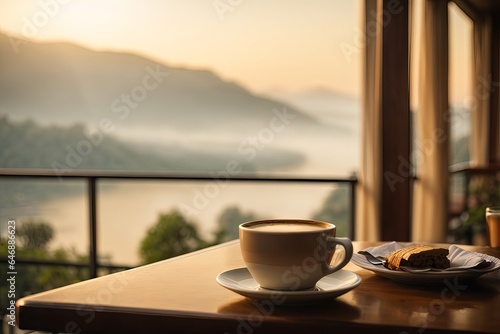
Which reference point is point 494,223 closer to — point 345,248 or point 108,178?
point 345,248

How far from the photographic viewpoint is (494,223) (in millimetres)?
1435

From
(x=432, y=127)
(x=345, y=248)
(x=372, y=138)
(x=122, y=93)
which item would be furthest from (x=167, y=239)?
(x=122, y=93)

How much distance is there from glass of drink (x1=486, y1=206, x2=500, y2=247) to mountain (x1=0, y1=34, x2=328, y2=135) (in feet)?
22.9

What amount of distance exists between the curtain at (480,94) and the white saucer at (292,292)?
6.08 metres

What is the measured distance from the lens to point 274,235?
944 millimetres

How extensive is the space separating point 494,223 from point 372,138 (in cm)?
264

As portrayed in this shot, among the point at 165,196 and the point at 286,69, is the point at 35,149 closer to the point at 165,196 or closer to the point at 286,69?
the point at 165,196

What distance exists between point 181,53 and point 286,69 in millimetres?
1339

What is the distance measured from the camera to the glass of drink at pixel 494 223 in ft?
4.65

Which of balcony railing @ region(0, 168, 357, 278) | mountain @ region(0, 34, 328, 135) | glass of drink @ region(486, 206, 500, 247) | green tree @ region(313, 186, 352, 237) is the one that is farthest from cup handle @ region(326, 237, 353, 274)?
mountain @ region(0, 34, 328, 135)

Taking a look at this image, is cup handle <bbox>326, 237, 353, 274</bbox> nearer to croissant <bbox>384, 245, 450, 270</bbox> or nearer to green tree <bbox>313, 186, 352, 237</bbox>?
croissant <bbox>384, 245, 450, 270</bbox>

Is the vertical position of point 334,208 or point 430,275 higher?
point 430,275

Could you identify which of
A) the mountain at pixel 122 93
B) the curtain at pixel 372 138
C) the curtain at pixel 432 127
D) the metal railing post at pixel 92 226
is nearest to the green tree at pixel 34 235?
the metal railing post at pixel 92 226

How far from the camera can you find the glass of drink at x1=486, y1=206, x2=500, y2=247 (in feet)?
4.65
